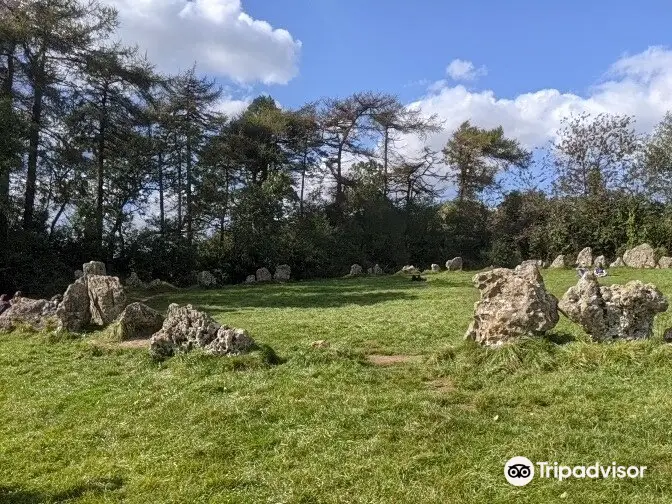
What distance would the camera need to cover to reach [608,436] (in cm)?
508

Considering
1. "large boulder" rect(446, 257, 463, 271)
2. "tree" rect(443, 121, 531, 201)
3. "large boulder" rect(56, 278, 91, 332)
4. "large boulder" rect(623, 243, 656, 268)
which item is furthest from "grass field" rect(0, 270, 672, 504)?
"tree" rect(443, 121, 531, 201)

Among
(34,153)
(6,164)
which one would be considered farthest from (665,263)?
(34,153)

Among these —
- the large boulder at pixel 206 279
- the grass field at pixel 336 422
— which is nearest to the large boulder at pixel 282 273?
the large boulder at pixel 206 279

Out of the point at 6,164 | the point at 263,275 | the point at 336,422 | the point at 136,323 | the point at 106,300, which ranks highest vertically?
the point at 6,164

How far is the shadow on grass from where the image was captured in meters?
4.51

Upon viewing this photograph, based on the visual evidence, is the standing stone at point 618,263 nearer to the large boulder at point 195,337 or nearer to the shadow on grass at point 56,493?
the large boulder at point 195,337

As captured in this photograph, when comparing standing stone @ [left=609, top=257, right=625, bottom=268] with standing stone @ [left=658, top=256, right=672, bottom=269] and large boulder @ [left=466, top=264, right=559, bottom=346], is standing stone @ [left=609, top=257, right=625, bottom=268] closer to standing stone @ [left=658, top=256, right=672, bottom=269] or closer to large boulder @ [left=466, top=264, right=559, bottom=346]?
standing stone @ [left=658, top=256, right=672, bottom=269]

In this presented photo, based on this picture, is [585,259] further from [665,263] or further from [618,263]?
[665,263]

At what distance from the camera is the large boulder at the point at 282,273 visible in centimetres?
2712

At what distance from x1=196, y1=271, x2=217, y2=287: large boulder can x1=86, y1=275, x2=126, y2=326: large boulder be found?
12.5 meters

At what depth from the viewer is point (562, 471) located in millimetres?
4512

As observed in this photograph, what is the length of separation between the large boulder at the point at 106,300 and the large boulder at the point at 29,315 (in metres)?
0.85

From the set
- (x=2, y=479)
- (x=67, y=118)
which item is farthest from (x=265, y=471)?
(x=67, y=118)

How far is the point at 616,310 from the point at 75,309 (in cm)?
996
